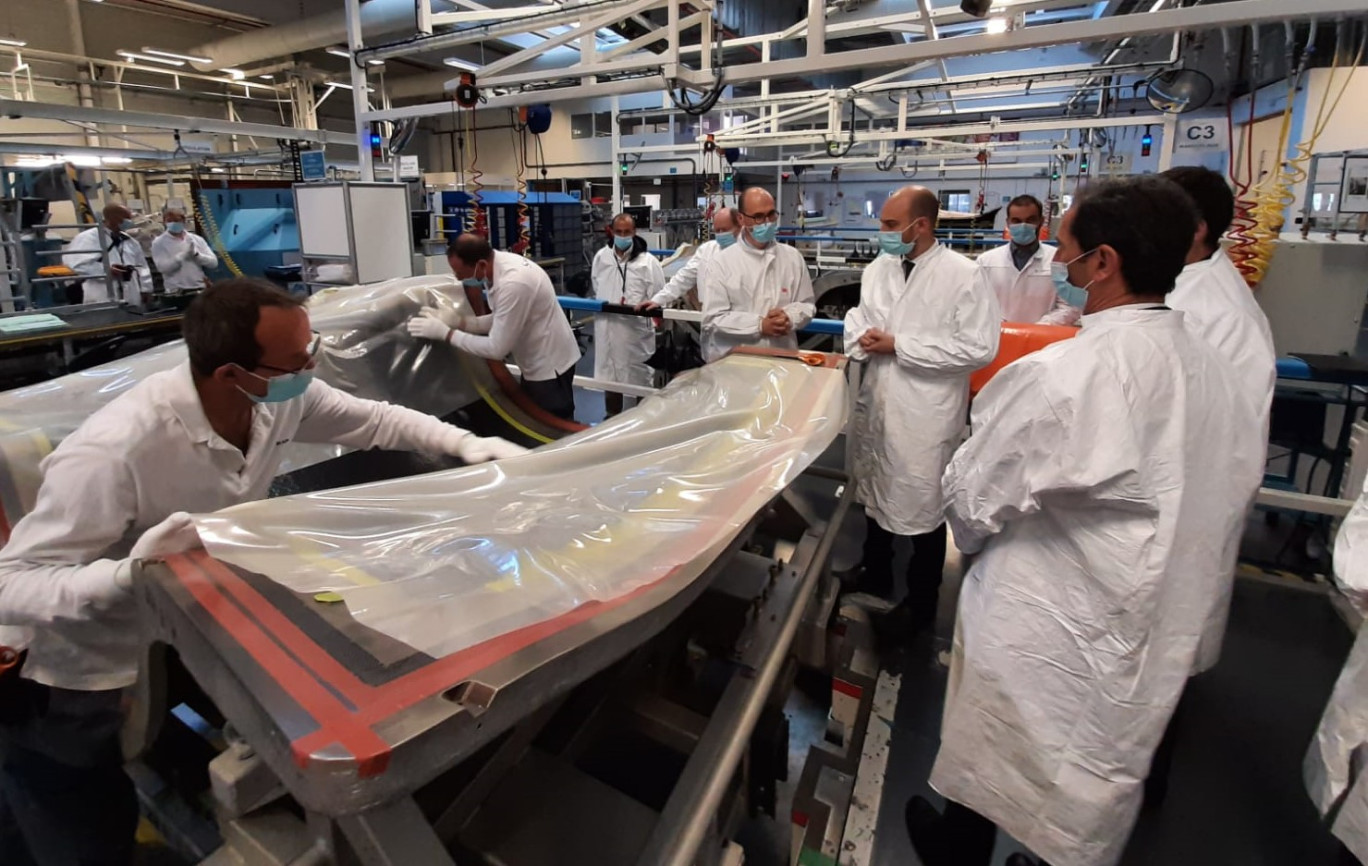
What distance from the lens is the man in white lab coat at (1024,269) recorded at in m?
3.25

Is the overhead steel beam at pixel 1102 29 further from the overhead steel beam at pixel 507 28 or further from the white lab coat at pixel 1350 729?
the white lab coat at pixel 1350 729

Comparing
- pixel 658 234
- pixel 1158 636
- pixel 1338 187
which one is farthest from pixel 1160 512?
pixel 658 234

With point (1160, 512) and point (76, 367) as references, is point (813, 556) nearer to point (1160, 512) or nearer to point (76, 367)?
point (1160, 512)

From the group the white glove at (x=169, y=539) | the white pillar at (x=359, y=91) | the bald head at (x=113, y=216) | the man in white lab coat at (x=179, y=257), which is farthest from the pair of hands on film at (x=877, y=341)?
the bald head at (x=113, y=216)

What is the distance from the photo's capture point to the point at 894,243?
86.5 inches

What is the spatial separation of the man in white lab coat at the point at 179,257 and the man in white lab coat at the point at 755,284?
5436 mm

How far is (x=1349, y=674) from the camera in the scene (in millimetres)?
1218

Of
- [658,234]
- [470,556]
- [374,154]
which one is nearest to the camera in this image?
[470,556]

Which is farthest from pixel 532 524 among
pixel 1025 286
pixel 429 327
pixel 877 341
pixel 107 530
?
pixel 1025 286

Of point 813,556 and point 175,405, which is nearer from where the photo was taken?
point 175,405

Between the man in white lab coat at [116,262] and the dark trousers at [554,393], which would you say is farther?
the man in white lab coat at [116,262]

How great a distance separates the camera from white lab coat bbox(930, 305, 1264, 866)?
1.11m

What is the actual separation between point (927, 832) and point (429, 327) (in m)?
1.90

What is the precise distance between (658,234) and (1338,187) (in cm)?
561
